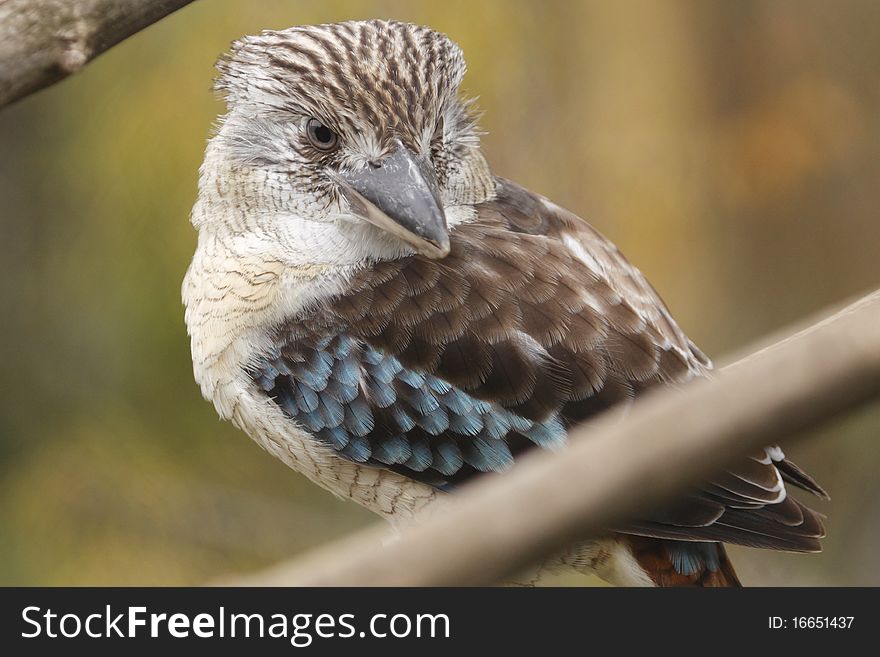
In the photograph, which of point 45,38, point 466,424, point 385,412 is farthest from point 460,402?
point 45,38

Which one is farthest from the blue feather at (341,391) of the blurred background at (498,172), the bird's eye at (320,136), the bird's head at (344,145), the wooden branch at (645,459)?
the blurred background at (498,172)

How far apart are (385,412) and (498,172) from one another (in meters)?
1.97

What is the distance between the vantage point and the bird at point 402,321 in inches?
85.1

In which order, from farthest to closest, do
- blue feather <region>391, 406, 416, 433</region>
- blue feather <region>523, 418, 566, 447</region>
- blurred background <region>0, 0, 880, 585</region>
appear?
blurred background <region>0, 0, 880, 585</region> → blue feather <region>391, 406, 416, 433</region> → blue feather <region>523, 418, 566, 447</region>

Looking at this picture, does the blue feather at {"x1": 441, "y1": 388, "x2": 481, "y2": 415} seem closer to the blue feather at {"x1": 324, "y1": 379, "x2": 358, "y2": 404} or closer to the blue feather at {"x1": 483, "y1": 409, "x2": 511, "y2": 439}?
the blue feather at {"x1": 483, "y1": 409, "x2": 511, "y2": 439}

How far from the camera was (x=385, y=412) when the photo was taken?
2.25 m

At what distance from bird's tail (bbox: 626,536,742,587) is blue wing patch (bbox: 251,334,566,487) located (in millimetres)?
323

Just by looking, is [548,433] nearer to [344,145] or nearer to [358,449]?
[358,449]

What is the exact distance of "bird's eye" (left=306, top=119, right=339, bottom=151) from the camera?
7.28 ft

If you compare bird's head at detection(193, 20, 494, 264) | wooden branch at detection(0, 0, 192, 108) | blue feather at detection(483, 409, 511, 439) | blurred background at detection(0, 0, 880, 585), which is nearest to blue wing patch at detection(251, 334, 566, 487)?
blue feather at detection(483, 409, 511, 439)

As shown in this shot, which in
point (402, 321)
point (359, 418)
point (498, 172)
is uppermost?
point (498, 172)

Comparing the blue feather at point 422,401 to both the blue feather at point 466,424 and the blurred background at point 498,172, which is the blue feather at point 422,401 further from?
the blurred background at point 498,172

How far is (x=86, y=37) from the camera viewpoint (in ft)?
5.73
